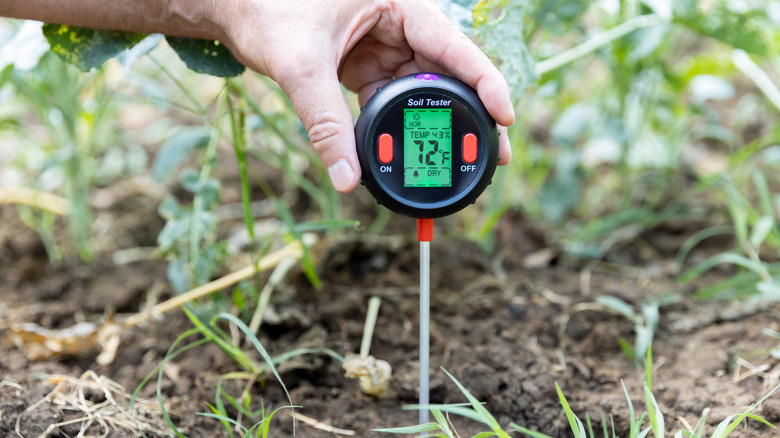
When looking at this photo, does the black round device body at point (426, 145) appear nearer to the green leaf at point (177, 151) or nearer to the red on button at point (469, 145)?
the red on button at point (469, 145)

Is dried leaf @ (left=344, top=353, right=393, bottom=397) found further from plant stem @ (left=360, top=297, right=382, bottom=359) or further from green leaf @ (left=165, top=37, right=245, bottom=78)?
green leaf @ (left=165, top=37, right=245, bottom=78)

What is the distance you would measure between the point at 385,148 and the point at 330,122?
0.10m

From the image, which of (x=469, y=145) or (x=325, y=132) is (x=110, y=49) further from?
(x=469, y=145)

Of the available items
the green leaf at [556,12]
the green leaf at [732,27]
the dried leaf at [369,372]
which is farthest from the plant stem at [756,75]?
the dried leaf at [369,372]

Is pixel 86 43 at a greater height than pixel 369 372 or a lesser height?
greater

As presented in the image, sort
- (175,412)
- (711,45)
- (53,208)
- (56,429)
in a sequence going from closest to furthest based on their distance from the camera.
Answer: (56,429), (175,412), (53,208), (711,45)

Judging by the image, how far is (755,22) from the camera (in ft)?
6.21

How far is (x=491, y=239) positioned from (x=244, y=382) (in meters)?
0.86

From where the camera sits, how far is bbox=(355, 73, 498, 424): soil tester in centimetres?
105

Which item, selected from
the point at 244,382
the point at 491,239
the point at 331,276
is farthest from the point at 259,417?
the point at 491,239

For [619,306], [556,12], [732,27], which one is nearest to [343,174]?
[619,306]

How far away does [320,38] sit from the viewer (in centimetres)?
107

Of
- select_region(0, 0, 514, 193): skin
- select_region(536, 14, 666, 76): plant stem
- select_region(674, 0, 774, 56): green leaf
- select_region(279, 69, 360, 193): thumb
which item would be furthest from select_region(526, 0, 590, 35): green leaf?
select_region(279, 69, 360, 193): thumb

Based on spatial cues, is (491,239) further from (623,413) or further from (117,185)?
(117,185)
